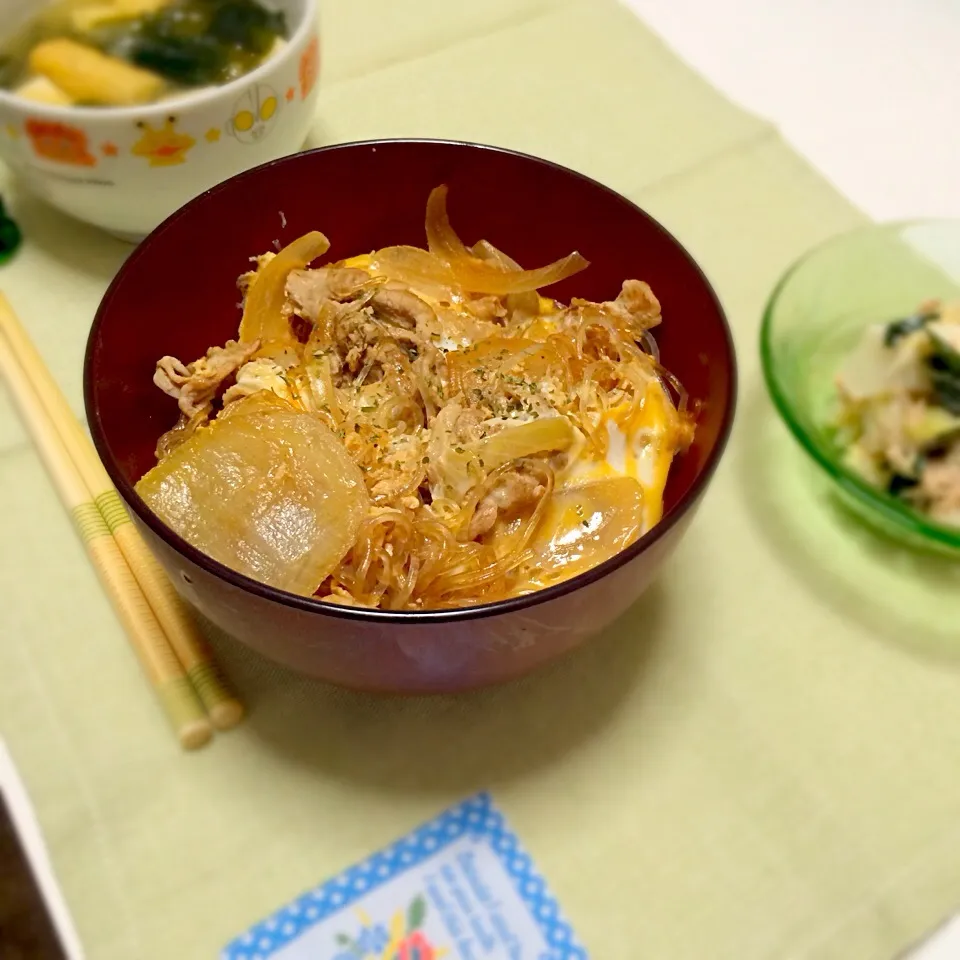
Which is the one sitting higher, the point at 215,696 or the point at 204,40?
the point at 204,40

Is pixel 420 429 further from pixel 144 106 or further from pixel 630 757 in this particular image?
pixel 144 106

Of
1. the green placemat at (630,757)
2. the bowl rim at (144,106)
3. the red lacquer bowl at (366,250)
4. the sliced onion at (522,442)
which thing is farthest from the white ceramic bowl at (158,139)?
the sliced onion at (522,442)

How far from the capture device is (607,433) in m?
0.73

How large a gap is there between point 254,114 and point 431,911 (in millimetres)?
749

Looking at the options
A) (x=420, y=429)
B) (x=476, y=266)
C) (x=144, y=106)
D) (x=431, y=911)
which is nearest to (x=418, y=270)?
(x=476, y=266)

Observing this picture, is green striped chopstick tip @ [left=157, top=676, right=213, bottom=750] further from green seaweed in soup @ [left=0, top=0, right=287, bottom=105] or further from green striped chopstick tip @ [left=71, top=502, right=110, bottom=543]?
green seaweed in soup @ [left=0, top=0, right=287, bottom=105]

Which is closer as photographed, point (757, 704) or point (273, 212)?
point (757, 704)

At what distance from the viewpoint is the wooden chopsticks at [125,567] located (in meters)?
0.72

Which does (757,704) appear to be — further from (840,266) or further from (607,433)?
(840,266)

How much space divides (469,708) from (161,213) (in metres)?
0.62

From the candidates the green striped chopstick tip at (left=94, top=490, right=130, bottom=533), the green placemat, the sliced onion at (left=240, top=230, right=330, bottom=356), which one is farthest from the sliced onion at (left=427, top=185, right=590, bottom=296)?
the green striped chopstick tip at (left=94, top=490, right=130, bottom=533)

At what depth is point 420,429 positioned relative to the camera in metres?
0.75

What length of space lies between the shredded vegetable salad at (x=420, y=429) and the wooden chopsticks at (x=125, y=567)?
0.10 m

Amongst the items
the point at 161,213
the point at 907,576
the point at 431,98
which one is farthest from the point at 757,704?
the point at 431,98
